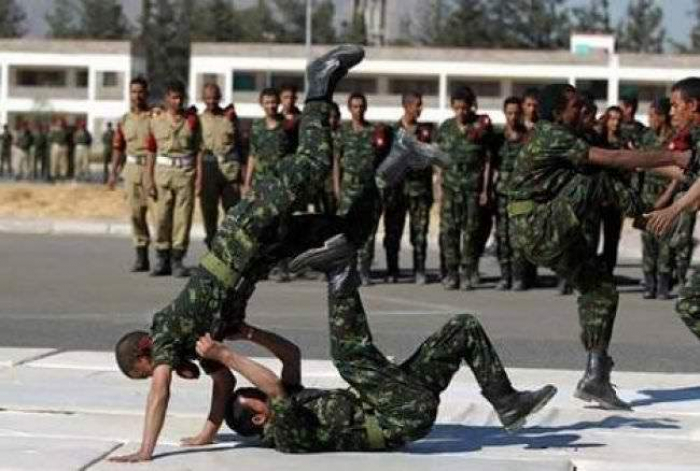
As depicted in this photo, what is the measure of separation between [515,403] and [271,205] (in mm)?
1565

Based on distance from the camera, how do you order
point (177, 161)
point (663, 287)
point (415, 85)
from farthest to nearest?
point (415, 85)
point (177, 161)
point (663, 287)

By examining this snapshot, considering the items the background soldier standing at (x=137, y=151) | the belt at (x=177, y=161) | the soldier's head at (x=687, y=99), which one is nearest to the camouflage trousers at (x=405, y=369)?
the soldier's head at (x=687, y=99)

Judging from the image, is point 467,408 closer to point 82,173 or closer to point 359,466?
point 359,466

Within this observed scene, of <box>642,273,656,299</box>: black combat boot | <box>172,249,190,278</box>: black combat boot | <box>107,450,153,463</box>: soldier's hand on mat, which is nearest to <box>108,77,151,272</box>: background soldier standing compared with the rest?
<box>172,249,190,278</box>: black combat boot

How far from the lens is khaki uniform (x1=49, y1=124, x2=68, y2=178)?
54.7 meters

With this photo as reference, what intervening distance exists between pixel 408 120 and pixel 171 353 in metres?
9.25

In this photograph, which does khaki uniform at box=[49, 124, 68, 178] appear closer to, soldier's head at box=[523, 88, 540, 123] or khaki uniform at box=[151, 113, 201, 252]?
khaki uniform at box=[151, 113, 201, 252]

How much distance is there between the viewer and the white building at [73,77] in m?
Answer: 90.1

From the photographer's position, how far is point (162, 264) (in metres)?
18.0

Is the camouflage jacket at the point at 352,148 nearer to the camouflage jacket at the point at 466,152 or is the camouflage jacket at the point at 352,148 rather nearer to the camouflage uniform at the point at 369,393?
the camouflage jacket at the point at 466,152

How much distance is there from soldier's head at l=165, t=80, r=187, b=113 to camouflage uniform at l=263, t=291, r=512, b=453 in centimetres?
883

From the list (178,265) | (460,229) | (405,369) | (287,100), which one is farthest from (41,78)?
(405,369)

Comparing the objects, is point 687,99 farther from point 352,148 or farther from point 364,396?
point 352,148

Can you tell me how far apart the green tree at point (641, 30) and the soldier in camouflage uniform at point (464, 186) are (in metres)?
114
